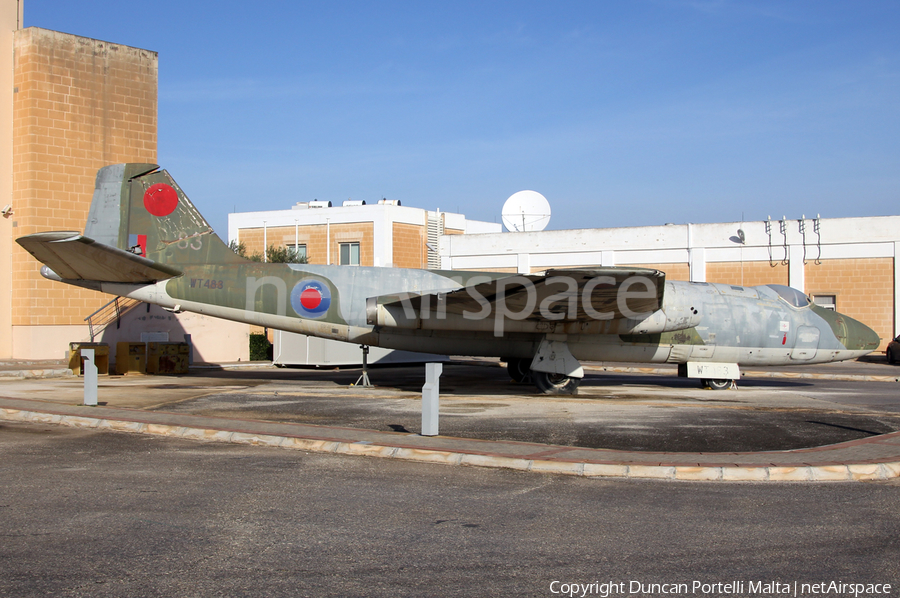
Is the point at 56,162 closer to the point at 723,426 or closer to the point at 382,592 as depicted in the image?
the point at 723,426

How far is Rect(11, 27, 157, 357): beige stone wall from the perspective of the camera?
27.5m

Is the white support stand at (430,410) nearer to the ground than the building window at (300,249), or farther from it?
nearer to the ground

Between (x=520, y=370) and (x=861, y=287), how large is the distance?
23.5m

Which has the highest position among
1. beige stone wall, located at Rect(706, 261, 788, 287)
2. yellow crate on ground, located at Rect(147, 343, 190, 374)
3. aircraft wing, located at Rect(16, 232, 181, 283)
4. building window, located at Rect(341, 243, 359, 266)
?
building window, located at Rect(341, 243, 359, 266)

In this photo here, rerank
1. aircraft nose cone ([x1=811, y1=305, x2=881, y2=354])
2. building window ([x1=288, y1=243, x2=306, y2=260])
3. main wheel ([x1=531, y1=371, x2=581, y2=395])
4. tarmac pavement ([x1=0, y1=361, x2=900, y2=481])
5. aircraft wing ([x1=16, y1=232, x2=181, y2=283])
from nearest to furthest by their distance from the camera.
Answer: tarmac pavement ([x1=0, y1=361, x2=900, y2=481]) → aircraft wing ([x1=16, y1=232, x2=181, y2=283]) → main wheel ([x1=531, y1=371, x2=581, y2=395]) → aircraft nose cone ([x1=811, y1=305, x2=881, y2=354]) → building window ([x1=288, y1=243, x2=306, y2=260])

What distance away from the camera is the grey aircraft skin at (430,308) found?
1838cm

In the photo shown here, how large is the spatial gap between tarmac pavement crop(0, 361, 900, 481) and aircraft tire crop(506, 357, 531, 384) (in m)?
0.45

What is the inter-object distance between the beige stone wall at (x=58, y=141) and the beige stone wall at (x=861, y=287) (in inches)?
1317

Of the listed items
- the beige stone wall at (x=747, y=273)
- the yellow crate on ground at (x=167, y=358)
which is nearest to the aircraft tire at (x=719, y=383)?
the yellow crate on ground at (x=167, y=358)

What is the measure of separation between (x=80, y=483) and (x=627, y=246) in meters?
35.2

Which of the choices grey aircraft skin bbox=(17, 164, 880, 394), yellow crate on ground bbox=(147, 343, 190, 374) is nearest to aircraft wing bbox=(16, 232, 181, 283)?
grey aircraft skin bbox=(17, 164, 880, 394)

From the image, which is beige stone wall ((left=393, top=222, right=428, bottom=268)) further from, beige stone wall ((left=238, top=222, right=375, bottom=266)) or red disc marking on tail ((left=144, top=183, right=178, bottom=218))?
red disc marking on tail ((left=144, top=183, right=178, bottom=218))

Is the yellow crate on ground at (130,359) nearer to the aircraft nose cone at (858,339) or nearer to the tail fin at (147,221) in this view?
the tail fin at (147,221)

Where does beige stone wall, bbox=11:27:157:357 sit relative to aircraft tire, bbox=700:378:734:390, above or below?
above
